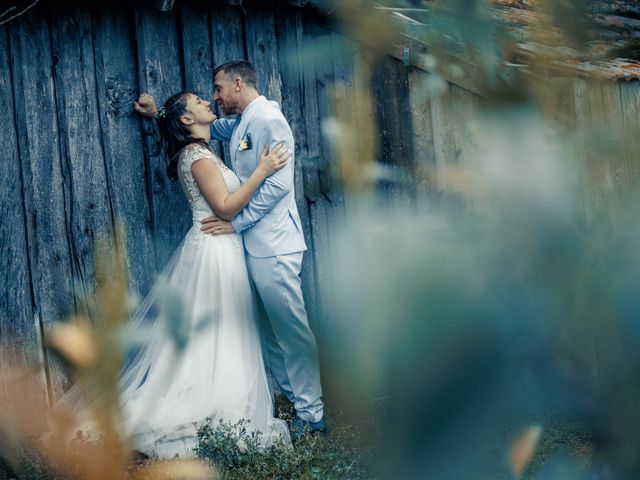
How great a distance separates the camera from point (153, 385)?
349 centimetres

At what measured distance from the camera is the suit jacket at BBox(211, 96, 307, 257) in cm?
353

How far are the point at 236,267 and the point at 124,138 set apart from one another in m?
0.94

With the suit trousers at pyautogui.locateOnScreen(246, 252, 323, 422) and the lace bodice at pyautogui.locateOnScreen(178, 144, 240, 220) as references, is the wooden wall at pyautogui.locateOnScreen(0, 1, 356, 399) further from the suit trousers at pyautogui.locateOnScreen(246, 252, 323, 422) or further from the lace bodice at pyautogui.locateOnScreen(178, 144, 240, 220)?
the suit trousers at pyautogui.locateOnScreen(246, 252, 323, 422)

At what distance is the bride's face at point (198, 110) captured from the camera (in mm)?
3674

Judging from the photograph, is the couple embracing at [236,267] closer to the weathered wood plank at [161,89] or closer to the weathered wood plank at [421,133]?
the weathered wood plank at [161,89]

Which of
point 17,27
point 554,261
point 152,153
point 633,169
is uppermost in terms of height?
point 17,27

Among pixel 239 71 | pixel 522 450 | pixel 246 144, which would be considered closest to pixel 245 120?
pixel 246 144

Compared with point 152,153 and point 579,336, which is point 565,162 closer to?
Result: point 579,336

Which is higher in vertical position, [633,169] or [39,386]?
[633,169]

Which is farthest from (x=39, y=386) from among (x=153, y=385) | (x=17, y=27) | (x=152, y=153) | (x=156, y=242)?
(x=17, y=27)

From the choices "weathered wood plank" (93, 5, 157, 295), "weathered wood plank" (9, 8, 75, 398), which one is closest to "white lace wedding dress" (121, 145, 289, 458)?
"weathered wood plank" (93, 5, 157, 295)

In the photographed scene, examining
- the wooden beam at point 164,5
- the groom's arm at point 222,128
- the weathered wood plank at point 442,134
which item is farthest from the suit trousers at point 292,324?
the wooden beam at point 164,5

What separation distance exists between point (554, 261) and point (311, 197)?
3.42 metres

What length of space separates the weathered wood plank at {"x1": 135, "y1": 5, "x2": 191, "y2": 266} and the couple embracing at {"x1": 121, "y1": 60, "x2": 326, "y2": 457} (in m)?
0.13
